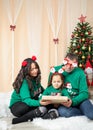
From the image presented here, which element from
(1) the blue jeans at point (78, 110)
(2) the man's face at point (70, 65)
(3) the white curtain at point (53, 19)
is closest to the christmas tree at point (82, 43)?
(3) the white curtain at point (53, 19)

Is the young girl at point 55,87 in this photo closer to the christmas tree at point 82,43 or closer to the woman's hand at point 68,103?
the woman's hand at point 68,103

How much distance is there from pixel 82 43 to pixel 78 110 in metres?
2.58

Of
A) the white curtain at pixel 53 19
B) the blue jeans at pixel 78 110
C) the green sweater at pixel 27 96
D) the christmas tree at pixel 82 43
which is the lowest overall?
the blue jeans at pixel 78 110

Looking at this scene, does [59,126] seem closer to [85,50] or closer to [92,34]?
[85,50]

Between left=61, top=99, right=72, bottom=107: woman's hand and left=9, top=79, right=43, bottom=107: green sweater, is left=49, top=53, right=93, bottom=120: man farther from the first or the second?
left=9, top=79, right=43, bottom=107: green sweater

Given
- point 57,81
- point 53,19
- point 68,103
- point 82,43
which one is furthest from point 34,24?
point 68,103

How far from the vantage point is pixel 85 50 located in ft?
17.0

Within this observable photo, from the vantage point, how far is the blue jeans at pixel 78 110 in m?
2.68

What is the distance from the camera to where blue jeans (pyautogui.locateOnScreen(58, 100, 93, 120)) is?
2.68 metres

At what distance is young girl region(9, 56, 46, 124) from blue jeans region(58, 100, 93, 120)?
0.66 ft

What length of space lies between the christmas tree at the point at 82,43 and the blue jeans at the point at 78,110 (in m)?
2.35

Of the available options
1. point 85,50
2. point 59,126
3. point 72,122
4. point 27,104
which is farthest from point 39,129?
point 85,50

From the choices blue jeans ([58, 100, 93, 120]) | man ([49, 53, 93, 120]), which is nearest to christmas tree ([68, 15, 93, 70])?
man ([49, 53, 93, 120])

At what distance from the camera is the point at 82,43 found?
5.20m
